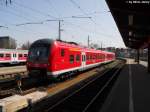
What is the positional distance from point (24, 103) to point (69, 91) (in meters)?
5.99

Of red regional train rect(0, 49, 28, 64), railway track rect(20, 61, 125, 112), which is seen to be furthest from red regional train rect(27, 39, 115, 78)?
red regional train rect(0, 49, 28, 64)

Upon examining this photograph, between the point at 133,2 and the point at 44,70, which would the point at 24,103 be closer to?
the point at 44,70

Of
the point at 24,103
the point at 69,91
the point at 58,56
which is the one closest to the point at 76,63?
the point at 58,56

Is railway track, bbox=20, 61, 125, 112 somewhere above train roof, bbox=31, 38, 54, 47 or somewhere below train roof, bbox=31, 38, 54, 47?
below

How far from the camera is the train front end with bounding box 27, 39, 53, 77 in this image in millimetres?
17688

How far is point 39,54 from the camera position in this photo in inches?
717

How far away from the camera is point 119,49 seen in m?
156

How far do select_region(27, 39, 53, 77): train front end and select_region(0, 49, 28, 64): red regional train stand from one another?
70.9 ft

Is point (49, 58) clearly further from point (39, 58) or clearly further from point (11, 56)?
point (11, 56)

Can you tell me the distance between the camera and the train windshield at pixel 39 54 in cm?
1784

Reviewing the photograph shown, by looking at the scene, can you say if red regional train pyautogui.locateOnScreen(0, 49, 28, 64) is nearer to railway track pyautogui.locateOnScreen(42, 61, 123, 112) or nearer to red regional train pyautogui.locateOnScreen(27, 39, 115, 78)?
red regional train pyautogui.locateOnScreen(27, 39, 115, 78)

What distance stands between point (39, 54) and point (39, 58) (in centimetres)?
32

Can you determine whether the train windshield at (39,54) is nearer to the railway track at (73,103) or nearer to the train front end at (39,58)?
the train front end at (39,58)

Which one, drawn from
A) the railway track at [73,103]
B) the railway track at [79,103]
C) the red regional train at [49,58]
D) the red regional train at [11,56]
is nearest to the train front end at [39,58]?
the red regional train at [49,58]
